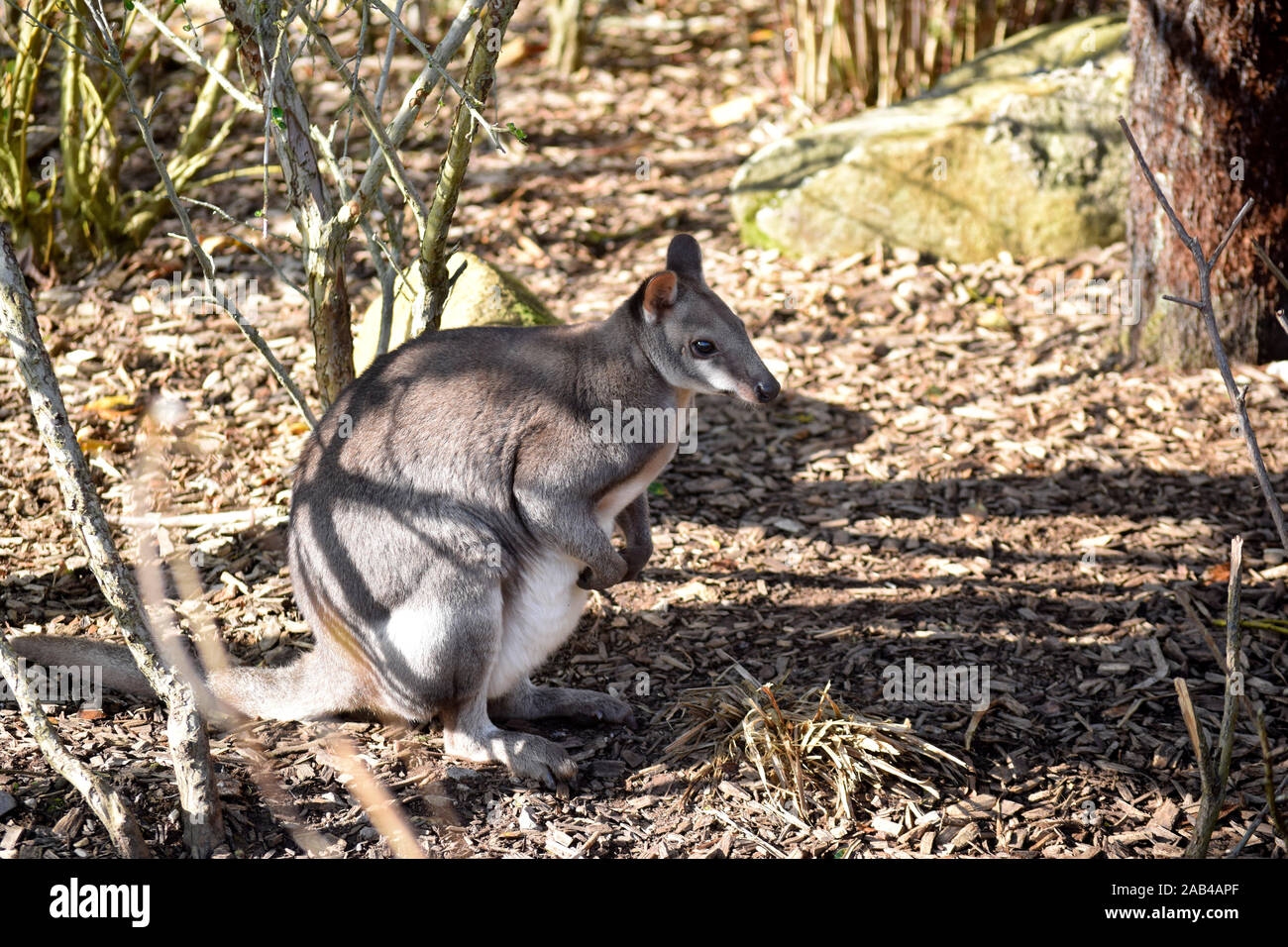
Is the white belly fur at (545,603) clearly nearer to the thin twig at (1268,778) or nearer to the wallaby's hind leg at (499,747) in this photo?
the wallaby's hind leg at (499,747)

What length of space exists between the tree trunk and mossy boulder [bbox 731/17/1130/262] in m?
1.14

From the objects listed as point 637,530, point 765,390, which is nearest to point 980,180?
point 765,390

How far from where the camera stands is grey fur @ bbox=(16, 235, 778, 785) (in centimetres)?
401

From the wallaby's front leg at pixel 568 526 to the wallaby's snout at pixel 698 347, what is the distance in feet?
1.95

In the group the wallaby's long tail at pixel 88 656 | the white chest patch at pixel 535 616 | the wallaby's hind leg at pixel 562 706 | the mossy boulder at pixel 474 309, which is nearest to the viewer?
the wallaby's long tail at pixel 88 656

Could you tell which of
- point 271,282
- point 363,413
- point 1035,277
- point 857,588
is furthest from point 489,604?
point 1035,277

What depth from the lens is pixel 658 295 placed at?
4207 millimetres

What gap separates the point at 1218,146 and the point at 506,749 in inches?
187

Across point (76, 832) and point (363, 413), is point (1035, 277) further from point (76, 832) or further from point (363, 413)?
point (76, 832)

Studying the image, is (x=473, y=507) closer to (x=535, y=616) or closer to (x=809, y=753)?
(x=535, y=616)

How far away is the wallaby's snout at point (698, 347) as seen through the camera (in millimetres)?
4211

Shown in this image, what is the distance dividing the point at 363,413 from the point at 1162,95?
15.0 feet

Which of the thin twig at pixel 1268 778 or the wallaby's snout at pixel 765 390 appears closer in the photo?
the thin twig at pixel 1268 778

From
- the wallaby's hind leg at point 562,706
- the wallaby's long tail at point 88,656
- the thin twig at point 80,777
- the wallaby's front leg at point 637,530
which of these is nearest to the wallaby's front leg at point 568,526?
the wallaby's front leg at point 637,530
